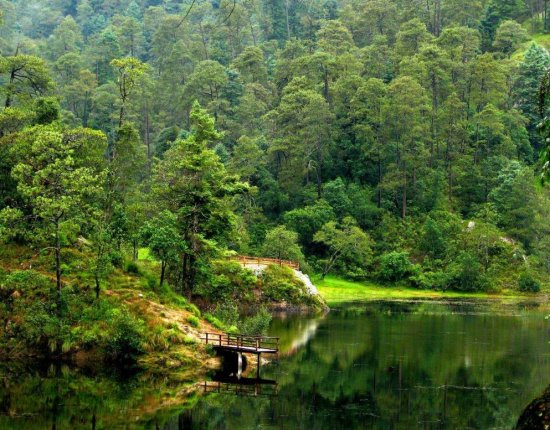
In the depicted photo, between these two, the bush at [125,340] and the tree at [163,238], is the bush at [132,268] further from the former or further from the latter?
the bush at [125,340]

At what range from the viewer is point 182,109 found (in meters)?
114

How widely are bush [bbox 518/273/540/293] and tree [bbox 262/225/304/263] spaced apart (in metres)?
24.5

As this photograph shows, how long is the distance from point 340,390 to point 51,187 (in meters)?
19.8

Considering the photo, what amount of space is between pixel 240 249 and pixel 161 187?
3029 cm

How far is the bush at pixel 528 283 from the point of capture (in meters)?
82.4

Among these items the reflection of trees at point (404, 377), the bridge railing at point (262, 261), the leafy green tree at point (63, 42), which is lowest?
the reflection of trees at point (404, 377)

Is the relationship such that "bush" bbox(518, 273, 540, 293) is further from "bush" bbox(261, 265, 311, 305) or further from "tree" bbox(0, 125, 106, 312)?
"tree" bbox(0, 125, 106, 312)

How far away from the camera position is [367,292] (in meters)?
84.2

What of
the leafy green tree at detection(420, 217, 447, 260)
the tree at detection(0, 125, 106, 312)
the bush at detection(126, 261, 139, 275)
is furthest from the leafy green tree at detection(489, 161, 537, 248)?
the tree at detection(0, 125, 106, 312)

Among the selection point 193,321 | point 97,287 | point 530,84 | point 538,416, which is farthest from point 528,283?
point 538,416

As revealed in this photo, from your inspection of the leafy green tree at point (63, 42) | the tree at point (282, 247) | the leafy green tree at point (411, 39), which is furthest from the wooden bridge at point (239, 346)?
the leafy green tree at point (63, 42)

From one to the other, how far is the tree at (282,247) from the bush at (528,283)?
24.5 meters

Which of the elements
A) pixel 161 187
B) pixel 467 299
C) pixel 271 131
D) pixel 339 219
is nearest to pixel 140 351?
pixel 161 187

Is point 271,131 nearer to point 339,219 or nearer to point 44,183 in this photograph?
point 339,219
